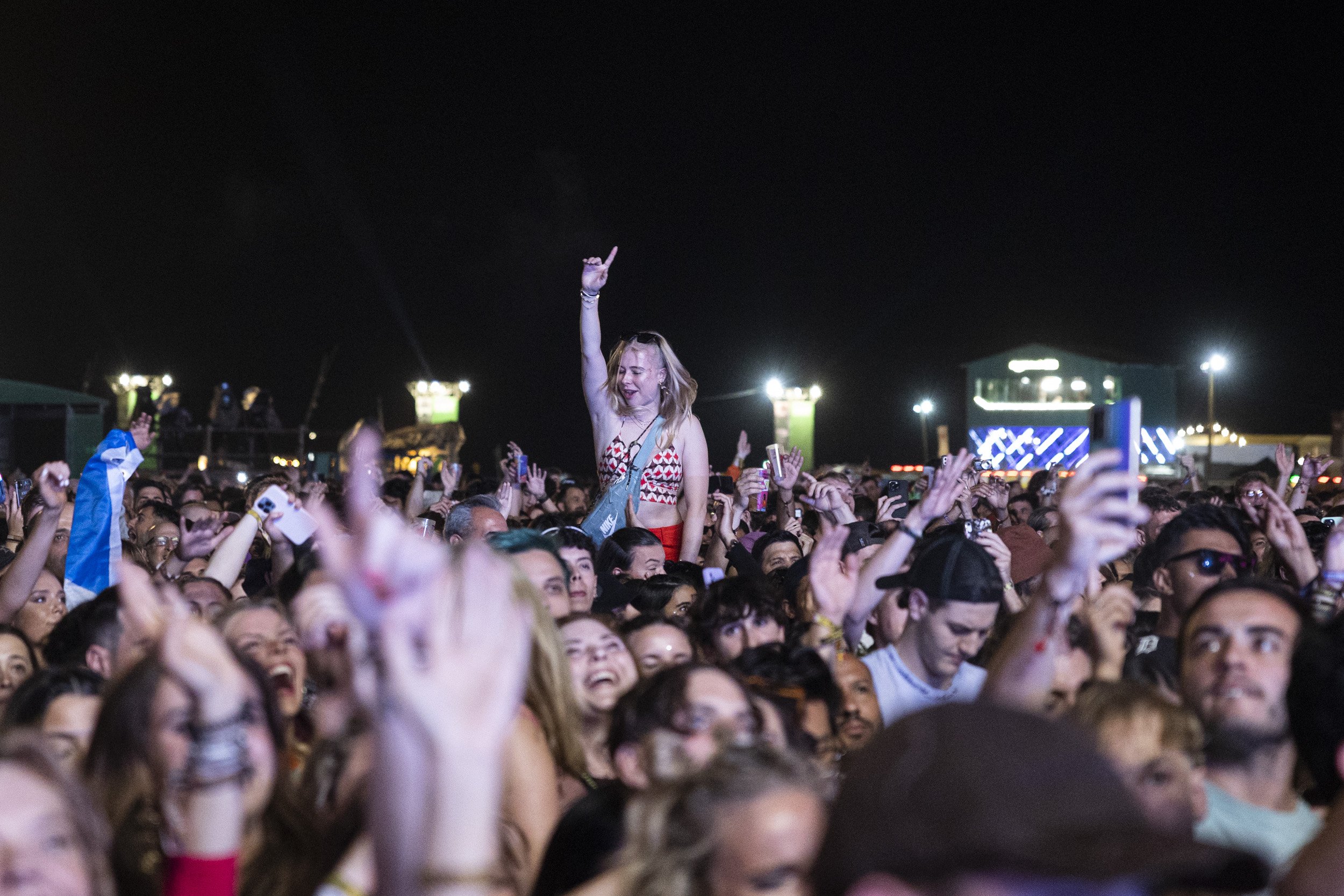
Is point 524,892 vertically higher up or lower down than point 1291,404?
lower down

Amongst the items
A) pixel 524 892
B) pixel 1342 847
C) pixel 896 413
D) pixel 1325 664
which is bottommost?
pixel 524 892

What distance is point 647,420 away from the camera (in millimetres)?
7168

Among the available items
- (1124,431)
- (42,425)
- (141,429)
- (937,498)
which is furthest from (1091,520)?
(42,425)

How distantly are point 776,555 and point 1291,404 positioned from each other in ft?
242

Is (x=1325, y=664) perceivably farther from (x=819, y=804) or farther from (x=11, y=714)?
(x=11, y=714)

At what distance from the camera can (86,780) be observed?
2.52m

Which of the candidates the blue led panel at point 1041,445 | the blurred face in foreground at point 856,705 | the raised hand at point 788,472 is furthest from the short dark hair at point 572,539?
the blue led panel at point 1041,445

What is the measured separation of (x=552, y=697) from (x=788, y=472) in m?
5.28

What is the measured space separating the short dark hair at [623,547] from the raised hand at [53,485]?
2.59 metres

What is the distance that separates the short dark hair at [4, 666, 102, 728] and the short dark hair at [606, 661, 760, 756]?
4.47 ft

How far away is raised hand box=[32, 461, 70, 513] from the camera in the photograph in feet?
17.4

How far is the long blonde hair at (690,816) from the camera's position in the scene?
2018mm

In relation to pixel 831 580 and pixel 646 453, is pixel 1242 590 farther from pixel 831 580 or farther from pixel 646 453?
pixel 646 453

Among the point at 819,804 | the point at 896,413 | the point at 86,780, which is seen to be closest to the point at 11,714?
the point at 86,780
